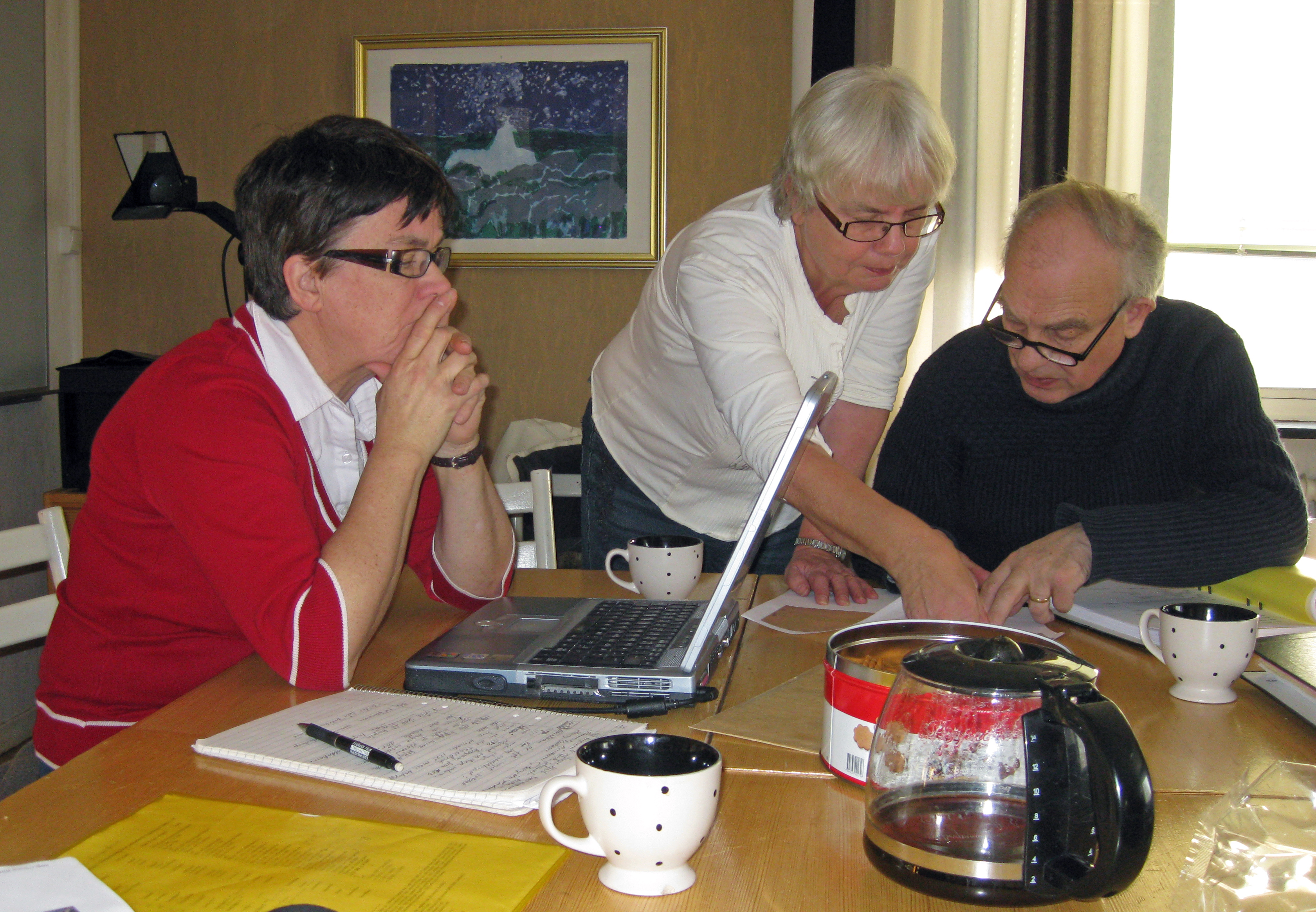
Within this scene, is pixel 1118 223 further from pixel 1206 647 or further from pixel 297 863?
pixel 297 863

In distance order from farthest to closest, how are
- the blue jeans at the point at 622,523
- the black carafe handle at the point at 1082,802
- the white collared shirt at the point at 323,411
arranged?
the blue jeans at the point at 622,523 < the white collared shirt at the point at 323,411 < the black carafe handle at the point at 1082,802

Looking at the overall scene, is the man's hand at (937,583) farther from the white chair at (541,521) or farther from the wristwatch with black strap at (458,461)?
the white chair at (541,521)

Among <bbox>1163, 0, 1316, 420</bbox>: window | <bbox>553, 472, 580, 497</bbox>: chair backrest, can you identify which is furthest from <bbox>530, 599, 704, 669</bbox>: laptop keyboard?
<bbox>1163, 0, 1316, 420</bbox>: window

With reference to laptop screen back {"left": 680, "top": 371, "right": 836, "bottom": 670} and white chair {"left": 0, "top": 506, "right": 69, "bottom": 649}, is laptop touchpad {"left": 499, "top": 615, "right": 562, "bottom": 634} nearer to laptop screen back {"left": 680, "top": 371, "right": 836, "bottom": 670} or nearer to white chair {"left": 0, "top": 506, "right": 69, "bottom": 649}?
laptop screen back {"left": 680, "top": 371, "right": 836, "bottom": 670}

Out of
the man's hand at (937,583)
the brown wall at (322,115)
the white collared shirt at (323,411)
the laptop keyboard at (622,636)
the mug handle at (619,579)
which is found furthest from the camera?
the brown wall at (322,115)

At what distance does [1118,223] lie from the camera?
150 centimetres

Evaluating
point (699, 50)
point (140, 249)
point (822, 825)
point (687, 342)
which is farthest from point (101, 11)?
point (822, 825)

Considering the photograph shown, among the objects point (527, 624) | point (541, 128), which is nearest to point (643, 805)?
point (527, 624)

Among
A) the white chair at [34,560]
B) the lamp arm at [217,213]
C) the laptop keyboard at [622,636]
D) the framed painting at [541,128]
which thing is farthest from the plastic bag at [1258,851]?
the lamp arm at [217,213]

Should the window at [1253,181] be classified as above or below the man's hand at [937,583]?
above

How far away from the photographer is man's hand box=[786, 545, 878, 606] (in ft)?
4.69

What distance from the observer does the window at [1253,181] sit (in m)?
2.96

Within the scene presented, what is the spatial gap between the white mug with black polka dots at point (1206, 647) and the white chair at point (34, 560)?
1.26 metres

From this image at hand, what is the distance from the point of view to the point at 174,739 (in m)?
0.91
